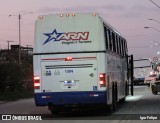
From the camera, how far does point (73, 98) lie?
64.5 ft

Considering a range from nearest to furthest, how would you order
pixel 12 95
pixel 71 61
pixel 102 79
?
pixel 102 79, pixel 71 61, pixel 12 95

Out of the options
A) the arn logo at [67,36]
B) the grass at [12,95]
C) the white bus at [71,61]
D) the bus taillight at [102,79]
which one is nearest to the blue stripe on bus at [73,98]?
the white bus at [71,61]

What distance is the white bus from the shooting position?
19.7 meters

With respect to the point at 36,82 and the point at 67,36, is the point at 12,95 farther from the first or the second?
the point at 67,36

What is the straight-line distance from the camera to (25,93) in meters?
45.8

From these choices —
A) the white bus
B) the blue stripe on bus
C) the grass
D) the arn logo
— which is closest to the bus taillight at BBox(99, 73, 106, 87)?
the white bus

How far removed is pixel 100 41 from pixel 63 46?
4.90 feet

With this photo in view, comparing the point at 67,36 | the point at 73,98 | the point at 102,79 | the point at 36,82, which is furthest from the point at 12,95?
the point at 102,79

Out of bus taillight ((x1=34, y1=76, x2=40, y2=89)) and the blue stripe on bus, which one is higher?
bus taillight ((x1=34, y1=76, x2=40, y2=89))

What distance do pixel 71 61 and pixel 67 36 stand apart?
1.01 meters

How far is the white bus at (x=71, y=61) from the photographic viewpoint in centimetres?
1970

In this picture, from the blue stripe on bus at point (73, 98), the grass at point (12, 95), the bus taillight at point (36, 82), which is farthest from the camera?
the grass at point (12, 95)

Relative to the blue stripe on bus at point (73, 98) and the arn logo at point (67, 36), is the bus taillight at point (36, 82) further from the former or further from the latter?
the arn logo at point (67, 36)

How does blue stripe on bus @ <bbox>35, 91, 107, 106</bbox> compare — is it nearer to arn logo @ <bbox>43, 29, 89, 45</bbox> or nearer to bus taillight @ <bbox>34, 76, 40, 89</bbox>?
bus taillight @ <bbox>34, 76, 40, 89</bbox>
